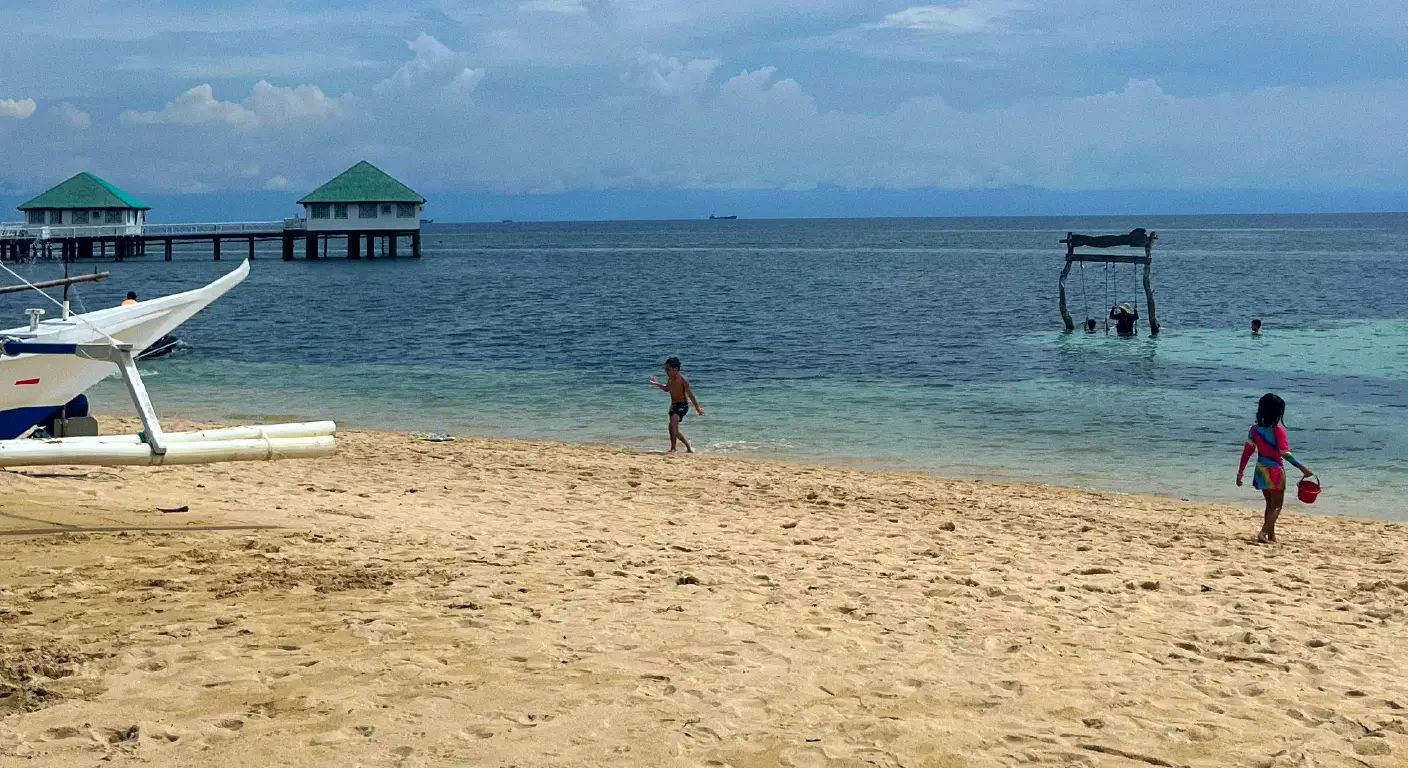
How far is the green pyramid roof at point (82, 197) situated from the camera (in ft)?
220

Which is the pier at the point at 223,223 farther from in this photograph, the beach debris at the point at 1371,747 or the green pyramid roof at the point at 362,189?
the beach debris at the point at 1371,747

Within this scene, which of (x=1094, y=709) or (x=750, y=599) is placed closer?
(x=1094, y=709)

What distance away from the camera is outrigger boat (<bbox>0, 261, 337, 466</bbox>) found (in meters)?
7.74

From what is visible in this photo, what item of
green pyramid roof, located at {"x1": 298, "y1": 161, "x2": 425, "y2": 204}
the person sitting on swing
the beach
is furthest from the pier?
the beach

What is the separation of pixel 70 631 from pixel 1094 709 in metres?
4.99

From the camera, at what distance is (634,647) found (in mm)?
6449

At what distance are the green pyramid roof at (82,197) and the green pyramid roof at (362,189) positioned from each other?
9.54m

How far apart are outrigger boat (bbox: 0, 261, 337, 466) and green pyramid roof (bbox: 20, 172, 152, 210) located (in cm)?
6254

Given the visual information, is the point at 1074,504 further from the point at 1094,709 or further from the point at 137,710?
the point at 137,710

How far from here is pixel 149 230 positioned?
2844 inches

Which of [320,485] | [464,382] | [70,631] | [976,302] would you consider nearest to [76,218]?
[976,302]

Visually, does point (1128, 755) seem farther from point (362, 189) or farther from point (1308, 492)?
point (362, 189)

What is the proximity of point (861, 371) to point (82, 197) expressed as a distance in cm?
5609

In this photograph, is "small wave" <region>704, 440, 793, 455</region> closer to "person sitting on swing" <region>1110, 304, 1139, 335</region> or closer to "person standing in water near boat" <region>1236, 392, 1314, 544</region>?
"person standing in water near boat" <region>1236, 392, 1314, 544</region>
